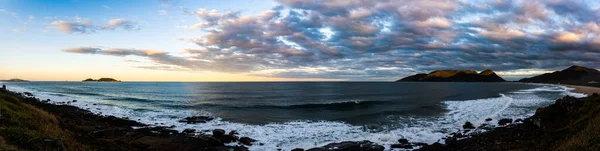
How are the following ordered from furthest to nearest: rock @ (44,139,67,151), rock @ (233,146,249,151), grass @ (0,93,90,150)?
rock @ (233,146,249,151)
rock @ (44,139,67,151)
grass @ (0,93,90,150)

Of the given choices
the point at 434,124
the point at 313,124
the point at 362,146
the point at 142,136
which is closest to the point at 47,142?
the point at 142,136

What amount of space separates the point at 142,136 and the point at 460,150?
75.0 feet

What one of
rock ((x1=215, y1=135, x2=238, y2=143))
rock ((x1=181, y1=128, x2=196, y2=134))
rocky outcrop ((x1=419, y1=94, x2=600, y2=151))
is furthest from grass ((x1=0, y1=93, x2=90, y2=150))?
rocky outcrop ((x1=419, y1=94, x2=600, y2=151))

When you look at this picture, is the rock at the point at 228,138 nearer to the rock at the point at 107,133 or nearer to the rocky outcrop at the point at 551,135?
the rock at the point at 107,133

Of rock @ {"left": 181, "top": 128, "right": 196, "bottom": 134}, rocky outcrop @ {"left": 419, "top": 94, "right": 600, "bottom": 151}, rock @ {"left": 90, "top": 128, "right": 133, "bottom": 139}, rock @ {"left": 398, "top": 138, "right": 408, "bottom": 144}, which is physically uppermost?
rocky outcrop @ {"left": 419, "top": 94, "right": 600, "bottom": 151}

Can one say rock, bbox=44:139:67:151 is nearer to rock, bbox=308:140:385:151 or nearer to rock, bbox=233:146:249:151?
rock, bbox=233:146:249:151

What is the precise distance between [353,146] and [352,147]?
0.27 metres

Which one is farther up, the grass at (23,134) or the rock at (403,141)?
the grass at (23,134)

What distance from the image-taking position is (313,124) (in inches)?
1329

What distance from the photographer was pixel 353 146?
21766 mm

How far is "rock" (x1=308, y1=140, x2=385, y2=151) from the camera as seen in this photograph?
21.1 meters

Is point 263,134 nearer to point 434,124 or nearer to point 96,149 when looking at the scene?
point 96,149

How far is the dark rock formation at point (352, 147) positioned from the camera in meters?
21.1

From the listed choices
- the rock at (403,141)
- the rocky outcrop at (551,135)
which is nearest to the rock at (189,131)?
the rock at (403,141)
